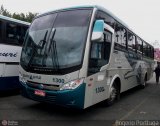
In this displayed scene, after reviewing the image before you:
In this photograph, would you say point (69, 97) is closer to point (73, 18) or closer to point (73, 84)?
point (73, 84)

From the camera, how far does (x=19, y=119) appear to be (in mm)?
6816

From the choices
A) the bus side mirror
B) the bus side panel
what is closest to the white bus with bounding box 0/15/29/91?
the bus side panel

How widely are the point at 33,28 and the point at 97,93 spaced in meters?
2.83

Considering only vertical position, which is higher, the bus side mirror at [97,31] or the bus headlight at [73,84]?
the bus side mirror at [97,31]

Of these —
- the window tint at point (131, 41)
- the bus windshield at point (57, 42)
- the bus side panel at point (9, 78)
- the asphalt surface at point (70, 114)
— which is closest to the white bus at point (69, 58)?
the bus windshield at point (57, 42)

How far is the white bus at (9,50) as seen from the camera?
31.1ft

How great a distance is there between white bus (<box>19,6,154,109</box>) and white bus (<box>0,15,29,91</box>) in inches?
78.5

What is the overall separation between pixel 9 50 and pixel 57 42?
3482mm

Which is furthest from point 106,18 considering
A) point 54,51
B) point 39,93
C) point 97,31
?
point 39,93

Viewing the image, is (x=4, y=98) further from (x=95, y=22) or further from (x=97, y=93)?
(x=95, y=22)

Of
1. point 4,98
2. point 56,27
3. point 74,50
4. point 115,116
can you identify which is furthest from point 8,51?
point 115,116

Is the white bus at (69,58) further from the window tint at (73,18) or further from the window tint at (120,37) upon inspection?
the window tint at (120,37)

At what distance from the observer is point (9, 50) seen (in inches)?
384

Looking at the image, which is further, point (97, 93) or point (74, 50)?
point (97, 93)
